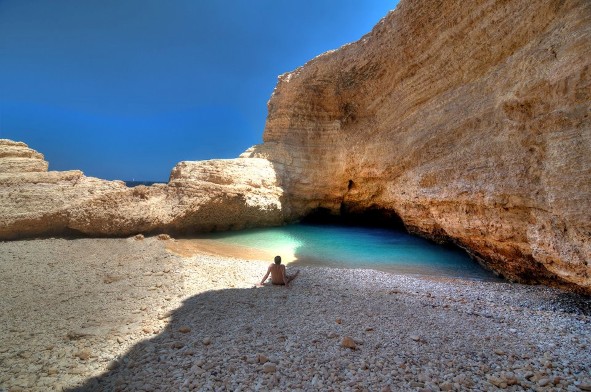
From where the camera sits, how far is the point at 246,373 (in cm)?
322

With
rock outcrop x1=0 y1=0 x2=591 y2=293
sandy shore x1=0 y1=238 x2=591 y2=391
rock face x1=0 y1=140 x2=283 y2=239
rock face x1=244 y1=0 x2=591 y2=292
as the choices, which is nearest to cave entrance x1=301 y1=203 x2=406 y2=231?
rock outcrop x1=0 y1=0 x2=591 y2=293

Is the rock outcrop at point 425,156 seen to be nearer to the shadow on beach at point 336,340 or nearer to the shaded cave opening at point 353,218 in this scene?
the shaded cave opening at point 353,218

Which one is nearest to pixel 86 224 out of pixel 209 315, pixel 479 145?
pixel 209 315

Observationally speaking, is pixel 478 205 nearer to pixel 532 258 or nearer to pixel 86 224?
pixel 532 258

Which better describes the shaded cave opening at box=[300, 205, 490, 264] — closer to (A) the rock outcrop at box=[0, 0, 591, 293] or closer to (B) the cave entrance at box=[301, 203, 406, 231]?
(B) the cave entrance at box=[301, 203, 406, 231]

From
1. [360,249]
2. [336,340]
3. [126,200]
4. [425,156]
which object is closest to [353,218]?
[360,249]

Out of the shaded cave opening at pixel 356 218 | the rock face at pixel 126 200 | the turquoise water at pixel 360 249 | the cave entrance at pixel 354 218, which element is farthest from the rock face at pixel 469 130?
the rock face at pixel 126 200

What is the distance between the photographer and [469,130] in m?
8.68

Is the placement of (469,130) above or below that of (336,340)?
above

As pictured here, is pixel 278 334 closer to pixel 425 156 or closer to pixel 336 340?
pixel 336 340

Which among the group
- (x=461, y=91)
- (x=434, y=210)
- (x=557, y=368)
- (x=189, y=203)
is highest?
(x=461, y=91)

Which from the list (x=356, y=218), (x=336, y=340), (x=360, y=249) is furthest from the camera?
(x=356, y=218)

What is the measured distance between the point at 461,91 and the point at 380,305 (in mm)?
7876

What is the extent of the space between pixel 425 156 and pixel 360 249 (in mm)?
4639
